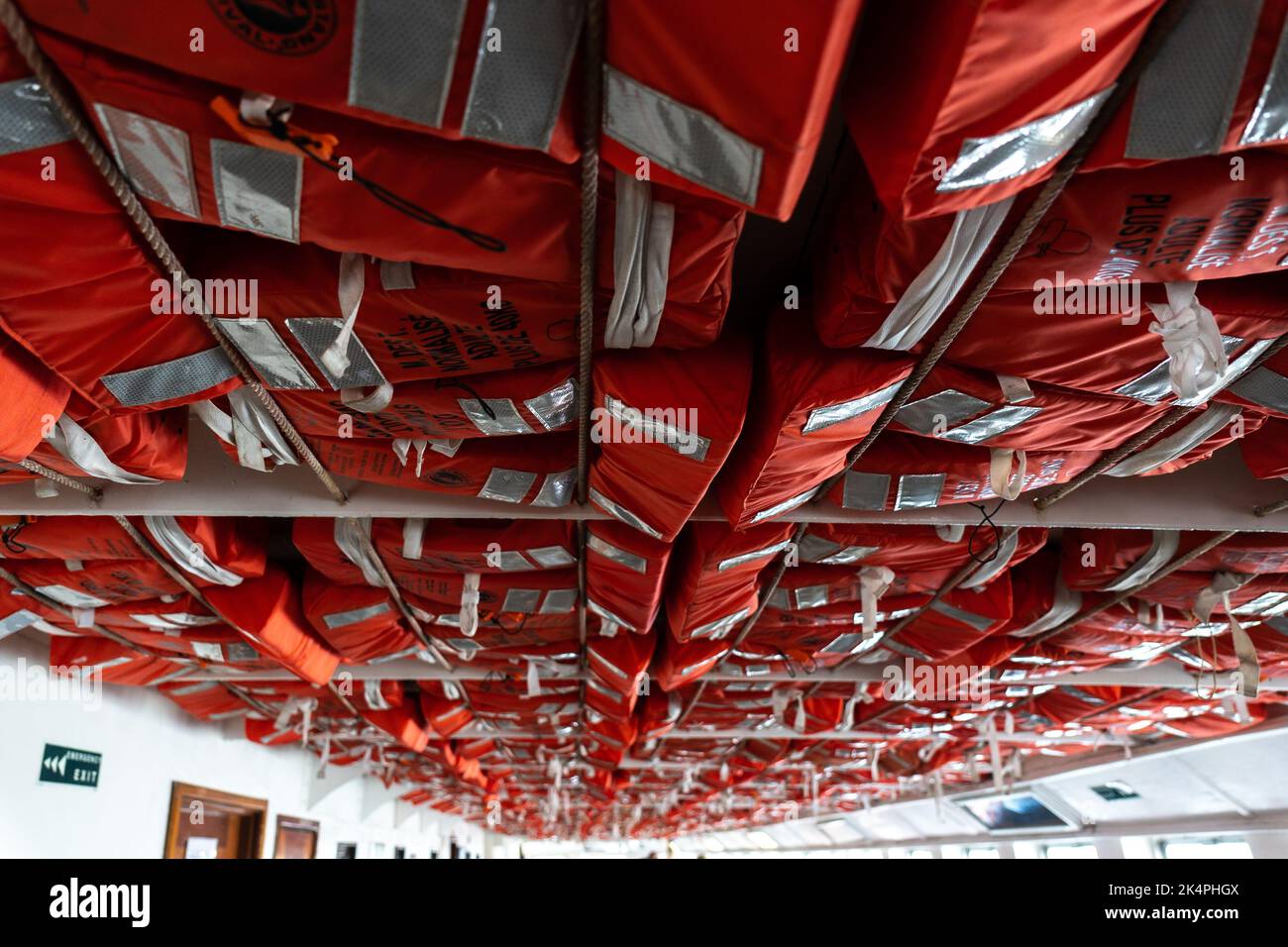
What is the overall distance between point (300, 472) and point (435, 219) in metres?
1.91

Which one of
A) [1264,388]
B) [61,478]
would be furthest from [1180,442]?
[61,478]

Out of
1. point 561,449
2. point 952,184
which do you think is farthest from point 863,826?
point 952,184

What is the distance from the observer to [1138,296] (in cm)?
189

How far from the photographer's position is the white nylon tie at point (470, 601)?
143 inches

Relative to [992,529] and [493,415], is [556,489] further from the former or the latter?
[992,529]

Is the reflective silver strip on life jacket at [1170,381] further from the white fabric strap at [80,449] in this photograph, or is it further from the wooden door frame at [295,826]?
the wooden door frame at [295,826]

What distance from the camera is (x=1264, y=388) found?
2229mm

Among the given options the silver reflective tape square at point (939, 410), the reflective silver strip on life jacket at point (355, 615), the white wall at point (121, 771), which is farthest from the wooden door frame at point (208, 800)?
the silver reflective tape square at point (939, 410)

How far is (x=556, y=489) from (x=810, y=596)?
5.49 feet

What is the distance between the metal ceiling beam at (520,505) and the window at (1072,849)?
33.4ft

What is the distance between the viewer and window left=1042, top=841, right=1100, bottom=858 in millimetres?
11312

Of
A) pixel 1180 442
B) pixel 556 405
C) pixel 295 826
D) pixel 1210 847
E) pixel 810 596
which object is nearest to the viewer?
pixel 556 405

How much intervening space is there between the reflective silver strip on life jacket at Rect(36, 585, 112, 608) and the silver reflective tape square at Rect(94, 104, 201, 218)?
10.2 feet

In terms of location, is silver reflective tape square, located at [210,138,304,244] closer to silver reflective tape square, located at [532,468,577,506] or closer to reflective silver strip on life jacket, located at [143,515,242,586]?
silver reflective tape square, located at [532,468,577,506]
